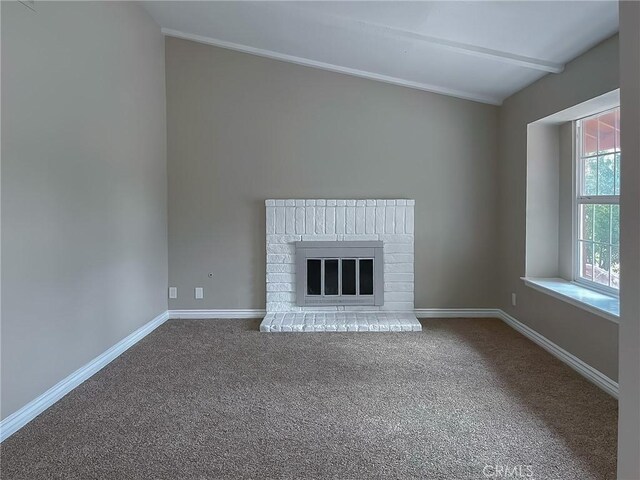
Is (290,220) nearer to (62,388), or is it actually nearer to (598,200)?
(62,388)

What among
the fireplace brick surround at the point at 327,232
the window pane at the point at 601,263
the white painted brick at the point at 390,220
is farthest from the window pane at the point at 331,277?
the window pane at the point at 601,263

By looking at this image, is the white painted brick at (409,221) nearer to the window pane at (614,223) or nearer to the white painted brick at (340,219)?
the white painted brick at (340,219)

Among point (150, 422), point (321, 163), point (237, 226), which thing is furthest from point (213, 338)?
point (321, 163)

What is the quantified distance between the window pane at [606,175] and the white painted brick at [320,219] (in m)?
2.43

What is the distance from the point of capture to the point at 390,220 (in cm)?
456

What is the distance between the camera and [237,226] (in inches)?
181

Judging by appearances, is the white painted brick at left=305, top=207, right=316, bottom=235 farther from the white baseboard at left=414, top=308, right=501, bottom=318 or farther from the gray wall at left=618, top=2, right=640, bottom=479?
the gray wall at left=618, top=2, right=640, bottom=479

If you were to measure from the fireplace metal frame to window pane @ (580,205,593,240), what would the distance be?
181 centimetres

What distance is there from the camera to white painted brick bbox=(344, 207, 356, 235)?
4543mm

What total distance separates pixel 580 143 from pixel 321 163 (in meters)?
2.35

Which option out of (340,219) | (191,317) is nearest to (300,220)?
(340,219)

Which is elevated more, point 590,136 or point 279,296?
point 590,136

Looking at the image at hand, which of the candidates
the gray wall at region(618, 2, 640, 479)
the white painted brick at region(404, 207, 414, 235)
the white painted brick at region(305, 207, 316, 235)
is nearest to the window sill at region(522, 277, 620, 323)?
the white painted brick at region(404, 207, 414, 235)

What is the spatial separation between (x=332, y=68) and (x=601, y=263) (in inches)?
120
